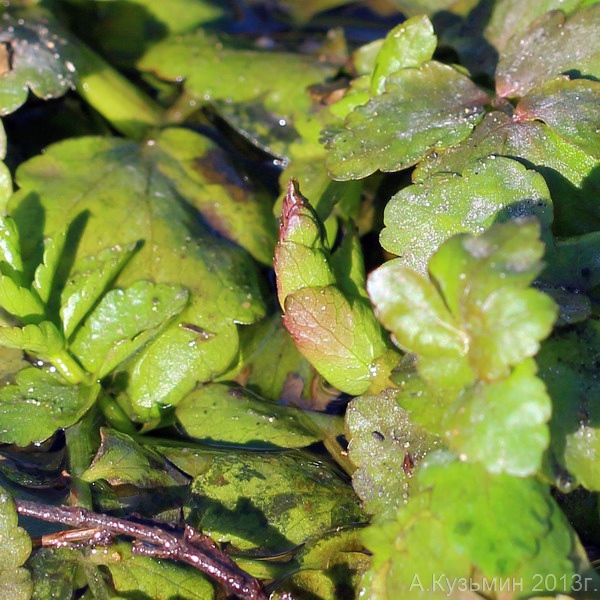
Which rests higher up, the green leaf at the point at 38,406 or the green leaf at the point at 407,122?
the green leaf at the point at 407,122

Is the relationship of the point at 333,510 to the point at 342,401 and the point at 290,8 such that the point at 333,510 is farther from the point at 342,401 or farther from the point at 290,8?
the point at 290,8

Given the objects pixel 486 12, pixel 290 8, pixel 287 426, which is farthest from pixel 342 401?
pixel 290 8

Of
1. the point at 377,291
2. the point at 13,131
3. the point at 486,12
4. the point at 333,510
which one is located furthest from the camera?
the point at 13,131

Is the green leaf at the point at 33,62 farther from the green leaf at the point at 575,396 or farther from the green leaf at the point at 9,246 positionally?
the green leaf at the point at 575,396

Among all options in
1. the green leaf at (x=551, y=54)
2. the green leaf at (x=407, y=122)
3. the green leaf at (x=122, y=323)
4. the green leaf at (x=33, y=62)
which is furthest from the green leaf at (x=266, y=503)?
the green leaf at (x=33, y=62)

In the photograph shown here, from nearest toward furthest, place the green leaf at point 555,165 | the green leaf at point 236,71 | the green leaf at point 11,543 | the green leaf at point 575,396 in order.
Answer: the green leaf at point 575,396
the green leaf at point 11,543
the green leaf at point 555,165
the green leaf at point 236,71

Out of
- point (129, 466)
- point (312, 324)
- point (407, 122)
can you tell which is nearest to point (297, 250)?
point (312, 324)

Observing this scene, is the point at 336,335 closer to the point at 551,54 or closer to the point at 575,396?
the point at 575,396

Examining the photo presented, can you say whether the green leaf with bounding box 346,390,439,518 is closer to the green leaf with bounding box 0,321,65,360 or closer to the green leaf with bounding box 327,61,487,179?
the green leaf with bounding box 327,61,487,179
